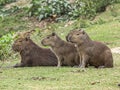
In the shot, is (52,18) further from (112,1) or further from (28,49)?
(28,49)

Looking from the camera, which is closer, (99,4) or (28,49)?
(28,49)

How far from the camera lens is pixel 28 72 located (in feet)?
32.3

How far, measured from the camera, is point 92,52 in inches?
406

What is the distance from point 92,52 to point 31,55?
1761mm

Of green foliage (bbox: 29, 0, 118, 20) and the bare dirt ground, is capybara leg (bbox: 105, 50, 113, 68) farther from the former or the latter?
green foliage (bbox: 29, 0, 118, 20)

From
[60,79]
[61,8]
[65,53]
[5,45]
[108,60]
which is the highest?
[61,8]

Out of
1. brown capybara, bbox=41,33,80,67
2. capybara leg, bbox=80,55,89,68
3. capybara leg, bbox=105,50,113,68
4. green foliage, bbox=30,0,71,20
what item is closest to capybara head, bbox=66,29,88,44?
capybara leg, bbox=80,55,89,68

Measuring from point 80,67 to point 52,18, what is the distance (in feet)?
30.9

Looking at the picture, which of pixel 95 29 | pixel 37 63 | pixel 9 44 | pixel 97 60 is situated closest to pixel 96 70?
pixel 97 60

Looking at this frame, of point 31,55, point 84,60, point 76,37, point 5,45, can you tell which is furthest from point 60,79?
point 5,45

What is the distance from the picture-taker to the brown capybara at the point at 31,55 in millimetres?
11438

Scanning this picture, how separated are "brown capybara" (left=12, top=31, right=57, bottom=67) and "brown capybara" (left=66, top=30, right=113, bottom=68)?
3.90 ft

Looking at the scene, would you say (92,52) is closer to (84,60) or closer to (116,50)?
(84,60)

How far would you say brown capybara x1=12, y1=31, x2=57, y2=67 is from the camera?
11.4m
